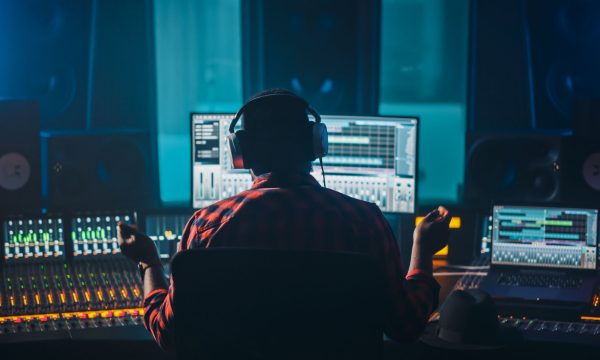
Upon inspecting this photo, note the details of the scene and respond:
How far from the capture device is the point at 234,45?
3871 mm

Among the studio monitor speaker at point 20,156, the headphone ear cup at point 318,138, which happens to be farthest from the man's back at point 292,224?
the studio monitor speaker at point 20,156

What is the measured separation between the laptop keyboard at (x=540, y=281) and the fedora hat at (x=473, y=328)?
0.39 metres

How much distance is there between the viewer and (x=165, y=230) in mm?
2703

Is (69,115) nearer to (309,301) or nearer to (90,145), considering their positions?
(90,145)

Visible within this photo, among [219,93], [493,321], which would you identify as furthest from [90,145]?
[493,321]

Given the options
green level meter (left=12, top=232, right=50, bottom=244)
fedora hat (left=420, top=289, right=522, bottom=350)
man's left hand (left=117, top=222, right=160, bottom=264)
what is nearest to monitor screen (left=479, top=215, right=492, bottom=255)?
fedora hat (left=420, top=289, right=522, bottom=350)

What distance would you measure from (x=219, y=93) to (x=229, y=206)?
240 centimetres

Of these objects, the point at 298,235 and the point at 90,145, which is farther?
the point at 90,145

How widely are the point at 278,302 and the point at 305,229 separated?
193 millimetres

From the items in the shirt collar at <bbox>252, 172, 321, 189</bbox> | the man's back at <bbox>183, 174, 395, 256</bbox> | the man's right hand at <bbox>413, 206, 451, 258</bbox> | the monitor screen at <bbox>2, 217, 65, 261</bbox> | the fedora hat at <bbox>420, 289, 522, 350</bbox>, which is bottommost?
the fedora hat at <bbox>420, 289, 522, 350</bbox>

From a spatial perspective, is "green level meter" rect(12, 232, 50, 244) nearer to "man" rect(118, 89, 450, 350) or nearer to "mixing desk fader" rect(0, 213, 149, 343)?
"mixing desk fader" rect(0, 213, 149, 343)

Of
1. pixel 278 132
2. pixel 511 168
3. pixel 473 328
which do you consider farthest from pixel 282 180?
pixel 511 168

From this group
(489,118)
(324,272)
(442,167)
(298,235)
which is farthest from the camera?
(442,167)

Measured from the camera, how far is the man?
146cm
